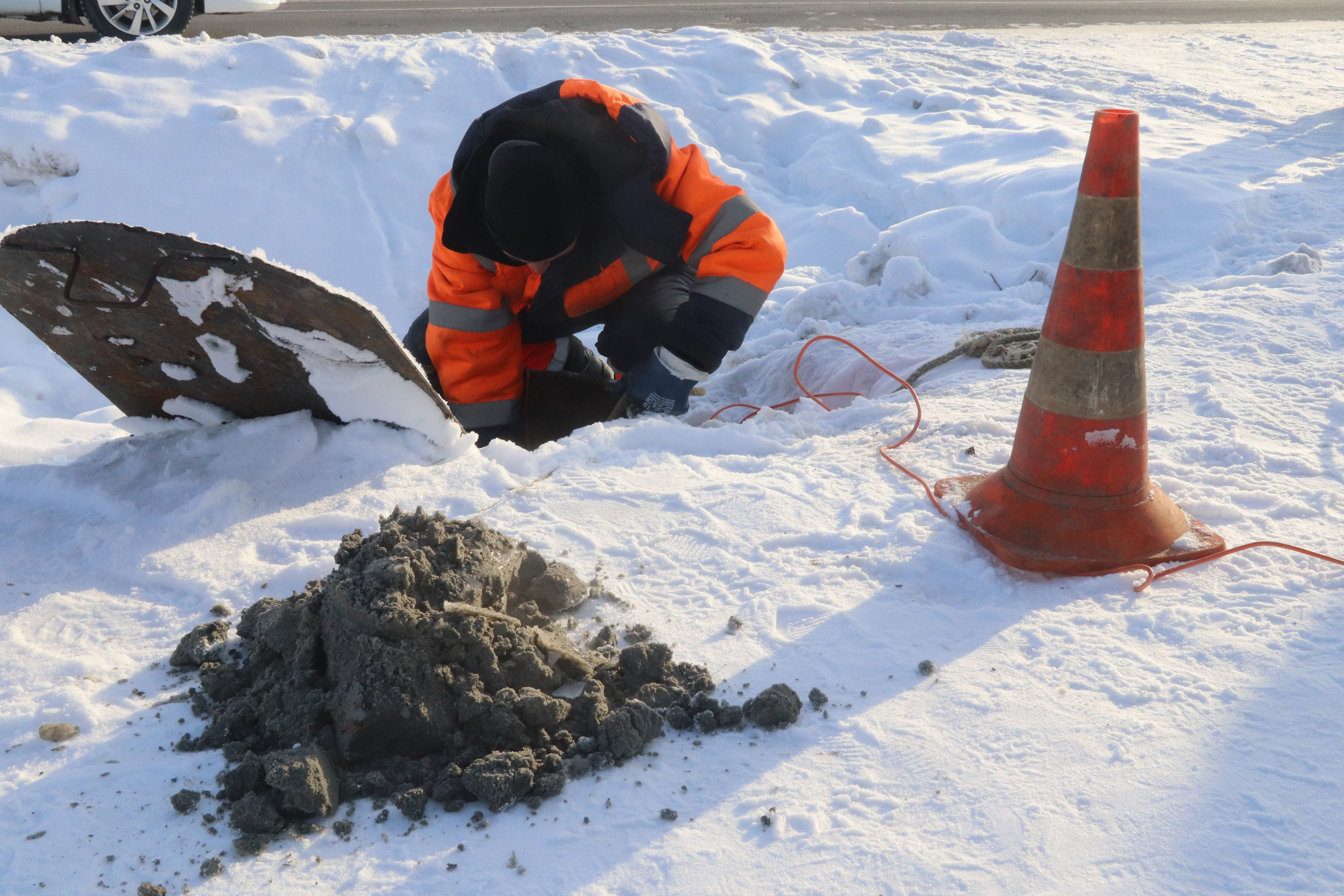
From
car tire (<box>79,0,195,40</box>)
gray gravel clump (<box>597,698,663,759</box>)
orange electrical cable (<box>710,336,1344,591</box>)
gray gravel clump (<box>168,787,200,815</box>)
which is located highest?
car tire (<box>79,0,195,40</box>)

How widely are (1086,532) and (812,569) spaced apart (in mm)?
681

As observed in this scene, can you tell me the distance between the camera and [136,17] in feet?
25.2

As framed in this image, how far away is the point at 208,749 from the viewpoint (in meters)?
1.71

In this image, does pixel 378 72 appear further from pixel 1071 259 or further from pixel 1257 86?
pixel 1257 86

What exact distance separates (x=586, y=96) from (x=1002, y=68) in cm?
636

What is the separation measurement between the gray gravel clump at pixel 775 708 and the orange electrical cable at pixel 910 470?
88 cm

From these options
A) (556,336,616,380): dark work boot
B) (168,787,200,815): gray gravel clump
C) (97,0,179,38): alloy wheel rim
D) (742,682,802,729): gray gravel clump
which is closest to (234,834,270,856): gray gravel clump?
(168,787,200,815): gray gravel clump

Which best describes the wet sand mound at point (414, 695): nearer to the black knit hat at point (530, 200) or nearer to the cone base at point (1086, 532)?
the cone base at point (1086, 532)

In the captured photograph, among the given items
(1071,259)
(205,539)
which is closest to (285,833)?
(205,539)

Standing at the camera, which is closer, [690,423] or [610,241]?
[610,241]

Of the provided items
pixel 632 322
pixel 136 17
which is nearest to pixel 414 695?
pixel 632 322

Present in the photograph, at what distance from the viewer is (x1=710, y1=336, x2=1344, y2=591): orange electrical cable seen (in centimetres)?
218

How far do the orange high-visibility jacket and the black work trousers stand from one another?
0.04 meters

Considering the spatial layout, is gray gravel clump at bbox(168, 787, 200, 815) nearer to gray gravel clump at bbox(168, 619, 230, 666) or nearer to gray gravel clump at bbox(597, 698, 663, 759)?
gray gravel clump at bbox(168, 619, 230, 666)
